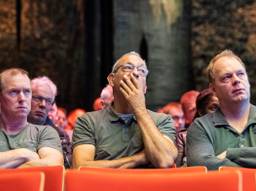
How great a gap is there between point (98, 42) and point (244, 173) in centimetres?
581

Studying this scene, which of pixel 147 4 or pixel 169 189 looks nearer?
pixel 169 189

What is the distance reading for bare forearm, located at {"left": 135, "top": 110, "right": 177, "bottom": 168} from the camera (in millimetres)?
2670

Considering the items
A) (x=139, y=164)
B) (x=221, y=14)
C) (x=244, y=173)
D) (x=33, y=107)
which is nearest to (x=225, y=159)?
(x=139, y=164)

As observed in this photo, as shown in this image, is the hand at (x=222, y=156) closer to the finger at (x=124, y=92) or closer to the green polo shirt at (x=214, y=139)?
the green polo shirt at (x=214, y=139)

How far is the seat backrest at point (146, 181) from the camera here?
1.88 meters

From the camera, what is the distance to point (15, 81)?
2.85 metres

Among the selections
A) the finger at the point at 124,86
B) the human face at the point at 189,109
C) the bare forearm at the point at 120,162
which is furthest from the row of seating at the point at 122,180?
the human face at the point at 189,109

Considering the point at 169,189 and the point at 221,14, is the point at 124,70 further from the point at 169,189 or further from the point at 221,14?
the point at 221,14

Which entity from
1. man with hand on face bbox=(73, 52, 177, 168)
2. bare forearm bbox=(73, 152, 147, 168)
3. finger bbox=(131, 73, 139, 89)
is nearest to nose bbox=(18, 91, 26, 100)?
man with hand on face bbox=(73, 52, 177, 168)

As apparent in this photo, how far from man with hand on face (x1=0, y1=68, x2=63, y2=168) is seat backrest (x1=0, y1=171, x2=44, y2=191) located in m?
0.70

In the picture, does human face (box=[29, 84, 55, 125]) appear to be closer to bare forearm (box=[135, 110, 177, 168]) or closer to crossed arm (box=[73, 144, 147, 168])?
crossed arm (box=[73, 144, 147, 168])

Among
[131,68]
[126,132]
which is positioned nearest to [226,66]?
[131,68]

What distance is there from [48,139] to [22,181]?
86 centimetres

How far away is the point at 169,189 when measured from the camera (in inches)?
75.4
